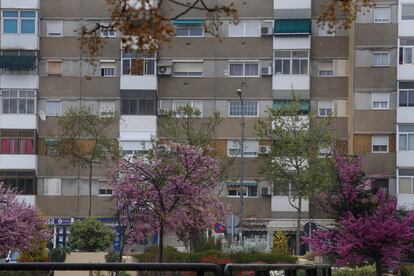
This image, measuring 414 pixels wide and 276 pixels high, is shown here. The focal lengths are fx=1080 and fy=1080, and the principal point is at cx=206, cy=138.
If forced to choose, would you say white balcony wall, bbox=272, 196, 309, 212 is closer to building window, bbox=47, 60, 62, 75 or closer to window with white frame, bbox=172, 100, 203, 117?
window with white frame, bbox=172, 100, 203, 117

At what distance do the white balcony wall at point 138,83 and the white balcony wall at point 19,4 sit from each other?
23.3 ft

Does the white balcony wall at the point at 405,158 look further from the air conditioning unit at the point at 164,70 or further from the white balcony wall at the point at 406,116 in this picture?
the air conditioning unit at the point at 164,70

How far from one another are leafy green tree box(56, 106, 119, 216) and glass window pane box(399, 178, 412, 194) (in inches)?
674

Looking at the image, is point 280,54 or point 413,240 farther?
point 280,54

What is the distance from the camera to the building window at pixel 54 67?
2709 inches

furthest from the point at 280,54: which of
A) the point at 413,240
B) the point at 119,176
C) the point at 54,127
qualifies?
the point at 413,240

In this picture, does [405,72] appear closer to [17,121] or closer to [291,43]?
[291,43]

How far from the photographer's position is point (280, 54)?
6781 cm

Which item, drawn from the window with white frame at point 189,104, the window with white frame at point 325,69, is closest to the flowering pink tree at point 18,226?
the window with white frame at point 189,104

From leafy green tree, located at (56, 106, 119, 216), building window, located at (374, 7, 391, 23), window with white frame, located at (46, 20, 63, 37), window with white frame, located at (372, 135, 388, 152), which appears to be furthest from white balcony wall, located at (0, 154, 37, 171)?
building window, located at (374, 7, 391, 23)

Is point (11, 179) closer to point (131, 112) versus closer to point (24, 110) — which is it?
point (24, 110)

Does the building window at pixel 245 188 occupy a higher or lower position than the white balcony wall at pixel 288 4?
lower

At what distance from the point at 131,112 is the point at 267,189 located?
9.84m

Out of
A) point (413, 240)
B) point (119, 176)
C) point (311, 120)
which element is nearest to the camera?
point (413, 240)
